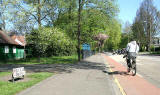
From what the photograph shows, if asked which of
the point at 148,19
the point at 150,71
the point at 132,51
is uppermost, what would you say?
the point at 148,19

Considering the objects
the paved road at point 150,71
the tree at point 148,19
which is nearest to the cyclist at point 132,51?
the paved road at point 150,71

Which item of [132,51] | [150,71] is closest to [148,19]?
[150,71]

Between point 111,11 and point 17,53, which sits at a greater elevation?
point 111,11

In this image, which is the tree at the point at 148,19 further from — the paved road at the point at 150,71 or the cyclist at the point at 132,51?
the cyclist at the point at 132,51

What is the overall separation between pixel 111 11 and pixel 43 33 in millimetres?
8026

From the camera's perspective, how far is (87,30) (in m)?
27.4

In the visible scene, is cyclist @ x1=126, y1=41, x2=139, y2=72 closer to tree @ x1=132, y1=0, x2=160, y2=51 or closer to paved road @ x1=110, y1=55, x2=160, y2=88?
paved road @ x1=110, y1=55, x2=160, y2=88

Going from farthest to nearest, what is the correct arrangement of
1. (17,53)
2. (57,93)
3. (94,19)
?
1. (17,53)
2. (94,19)
3. (57,93)

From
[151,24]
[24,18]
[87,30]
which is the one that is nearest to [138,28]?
[151,24]

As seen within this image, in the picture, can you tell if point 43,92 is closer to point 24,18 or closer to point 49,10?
point 24,18

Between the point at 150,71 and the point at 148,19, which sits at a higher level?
the point at 148,19

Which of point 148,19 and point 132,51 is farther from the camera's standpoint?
point 148,19

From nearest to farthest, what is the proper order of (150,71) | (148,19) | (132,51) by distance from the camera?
(132,51), (150,71), (148,19)

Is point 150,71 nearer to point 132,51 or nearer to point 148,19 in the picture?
point 132,51
